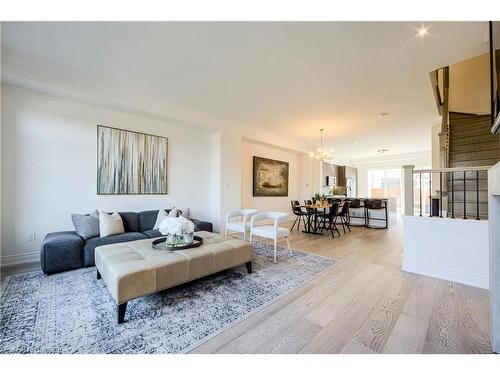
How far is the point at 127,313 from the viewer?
1.86 meters

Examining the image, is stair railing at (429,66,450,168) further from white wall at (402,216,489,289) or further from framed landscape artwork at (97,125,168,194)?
framed landscape artwork at (97,125,168,194)

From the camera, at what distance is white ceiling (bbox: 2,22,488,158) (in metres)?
2.18

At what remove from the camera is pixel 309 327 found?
165 cm

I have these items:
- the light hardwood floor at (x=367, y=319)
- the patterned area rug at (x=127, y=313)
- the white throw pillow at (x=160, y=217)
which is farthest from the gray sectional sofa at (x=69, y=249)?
the light hardwood floor at (x=367, y=319)

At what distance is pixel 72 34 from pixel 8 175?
6.89 ft

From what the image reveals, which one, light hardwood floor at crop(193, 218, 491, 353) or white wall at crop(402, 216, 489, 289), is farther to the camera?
white wall at crop(402, 216, 489, 289)

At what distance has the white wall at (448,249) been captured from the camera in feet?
7.95

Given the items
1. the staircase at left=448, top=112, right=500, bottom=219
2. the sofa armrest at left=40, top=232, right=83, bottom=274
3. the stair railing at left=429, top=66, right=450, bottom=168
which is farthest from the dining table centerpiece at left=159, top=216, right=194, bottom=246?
the stair railing at left=429, top=66, right=450, bottom=168

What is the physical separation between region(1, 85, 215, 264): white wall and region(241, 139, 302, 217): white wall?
113 inches

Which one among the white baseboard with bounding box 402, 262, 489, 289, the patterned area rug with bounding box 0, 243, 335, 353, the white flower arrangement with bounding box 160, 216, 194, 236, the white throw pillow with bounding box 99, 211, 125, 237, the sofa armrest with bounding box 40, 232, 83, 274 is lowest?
the patterned area rug with bounding box 0, 243, 335, 353

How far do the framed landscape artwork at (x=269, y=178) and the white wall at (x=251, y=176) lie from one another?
0.41 feet
